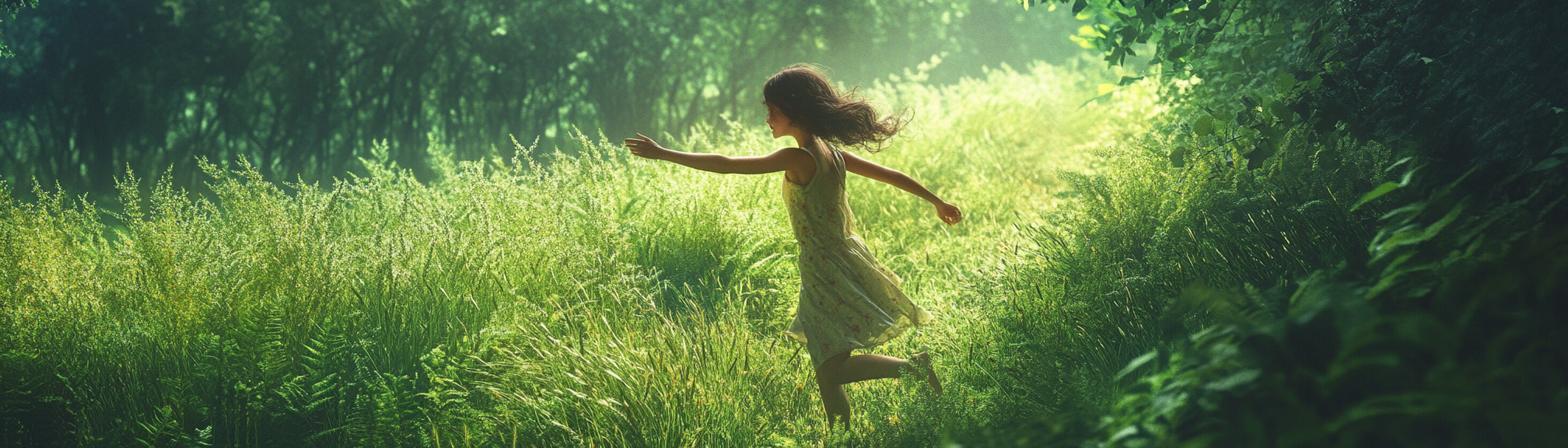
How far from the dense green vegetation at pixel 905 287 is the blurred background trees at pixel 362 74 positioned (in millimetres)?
8992

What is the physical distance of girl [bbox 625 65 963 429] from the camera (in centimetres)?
301

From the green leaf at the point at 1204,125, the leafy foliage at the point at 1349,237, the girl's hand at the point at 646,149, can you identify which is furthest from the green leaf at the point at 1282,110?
the girl's hand at the point at 646,149

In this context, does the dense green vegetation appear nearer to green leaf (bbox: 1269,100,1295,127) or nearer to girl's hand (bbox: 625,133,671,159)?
green leaf (bbox: 1269,100,1295,127)

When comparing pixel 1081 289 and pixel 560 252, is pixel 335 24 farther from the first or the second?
pixel 1081 289

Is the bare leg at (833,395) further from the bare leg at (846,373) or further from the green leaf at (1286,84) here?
the green leaf at (1286,84)

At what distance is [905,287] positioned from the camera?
456 centimetres

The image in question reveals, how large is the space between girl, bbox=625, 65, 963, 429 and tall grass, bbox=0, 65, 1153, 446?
7.3 inches

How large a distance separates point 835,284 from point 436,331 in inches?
64.1

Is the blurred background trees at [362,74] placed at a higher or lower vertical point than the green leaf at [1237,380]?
higher

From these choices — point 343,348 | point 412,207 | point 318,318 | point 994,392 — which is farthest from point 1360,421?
point 412,207

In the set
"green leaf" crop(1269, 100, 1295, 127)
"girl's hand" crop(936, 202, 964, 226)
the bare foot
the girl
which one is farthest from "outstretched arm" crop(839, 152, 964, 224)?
"green leaf" crop(1269, 100, 1295, 127)

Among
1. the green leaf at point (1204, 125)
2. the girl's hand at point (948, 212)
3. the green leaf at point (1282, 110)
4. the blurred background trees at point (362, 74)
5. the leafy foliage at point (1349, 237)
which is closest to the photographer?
the leafy foliage at point (1349, 237)

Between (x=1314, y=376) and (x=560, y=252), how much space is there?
126 inches

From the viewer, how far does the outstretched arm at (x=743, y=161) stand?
2.96 metres
